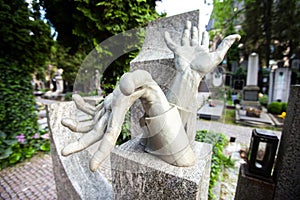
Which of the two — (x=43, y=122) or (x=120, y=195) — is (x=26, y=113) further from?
(x=120, y=195)

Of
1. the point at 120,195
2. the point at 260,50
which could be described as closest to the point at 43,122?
the point at 120,195

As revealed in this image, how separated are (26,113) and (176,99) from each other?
14.9ft

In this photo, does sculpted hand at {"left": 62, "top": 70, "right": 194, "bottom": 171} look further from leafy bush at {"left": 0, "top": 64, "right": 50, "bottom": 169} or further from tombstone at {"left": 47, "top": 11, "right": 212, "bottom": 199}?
leafy bush at {"left": 0, "top": 64, "right": 50, "bottom": 169}

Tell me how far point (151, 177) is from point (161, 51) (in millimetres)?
1234

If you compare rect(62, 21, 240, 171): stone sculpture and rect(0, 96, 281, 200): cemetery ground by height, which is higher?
rect(62, 21, 240, 171): stone sculpture

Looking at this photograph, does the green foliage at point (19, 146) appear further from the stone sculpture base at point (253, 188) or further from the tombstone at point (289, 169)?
the tombstone at point (289, 169)

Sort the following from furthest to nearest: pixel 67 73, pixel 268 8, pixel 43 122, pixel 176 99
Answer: pixel 67 73 → pixel 268 8 → pixel 43 122 → pixel 176 99

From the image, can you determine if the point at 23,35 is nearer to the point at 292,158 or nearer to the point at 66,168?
the point at 66,168

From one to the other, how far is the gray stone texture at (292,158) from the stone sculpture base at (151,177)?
48.0 inches

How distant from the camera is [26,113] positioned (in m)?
3.89

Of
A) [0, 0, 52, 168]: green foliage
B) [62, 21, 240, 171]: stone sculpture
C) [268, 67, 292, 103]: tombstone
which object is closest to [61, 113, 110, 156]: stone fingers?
[62, 21, 240, 171]: stone sculpture

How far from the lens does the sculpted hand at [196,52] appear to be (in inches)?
45.0

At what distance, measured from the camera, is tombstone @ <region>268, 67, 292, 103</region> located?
36.1ft

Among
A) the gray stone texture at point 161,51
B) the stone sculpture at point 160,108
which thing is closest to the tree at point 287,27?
the gray stone texture at point 161,51
